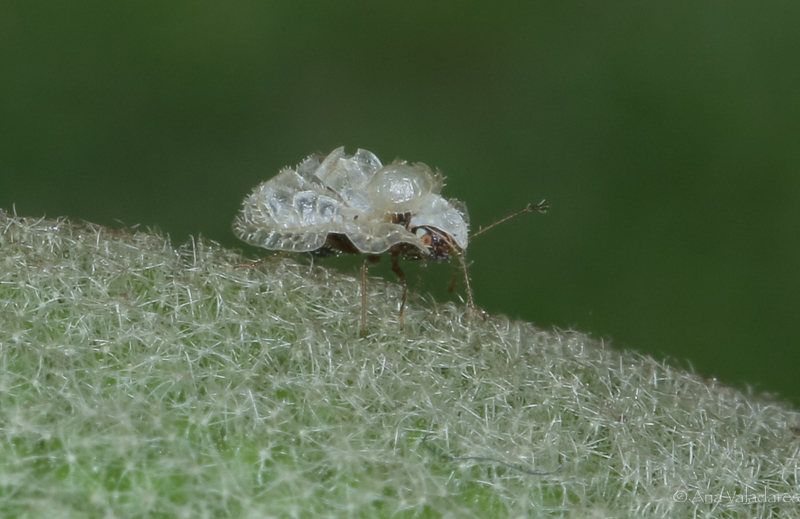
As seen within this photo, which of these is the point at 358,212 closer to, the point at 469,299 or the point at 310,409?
the point at 469,299

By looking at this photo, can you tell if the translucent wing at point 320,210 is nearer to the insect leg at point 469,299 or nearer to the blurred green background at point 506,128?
the insect leg at point 469,299

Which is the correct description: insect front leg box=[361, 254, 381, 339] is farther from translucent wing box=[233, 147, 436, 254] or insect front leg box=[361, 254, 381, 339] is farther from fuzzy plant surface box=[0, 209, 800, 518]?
translucent wing box=[233, 147, 436, 254]

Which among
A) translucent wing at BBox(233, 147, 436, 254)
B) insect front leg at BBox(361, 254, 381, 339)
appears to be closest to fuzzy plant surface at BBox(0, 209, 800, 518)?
insect front leg at BBox(361, 254, 381, 339)

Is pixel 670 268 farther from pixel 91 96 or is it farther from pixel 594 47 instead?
pixel 91 96

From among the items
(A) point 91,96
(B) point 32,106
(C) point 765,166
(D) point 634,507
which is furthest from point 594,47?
(D) point 634,507

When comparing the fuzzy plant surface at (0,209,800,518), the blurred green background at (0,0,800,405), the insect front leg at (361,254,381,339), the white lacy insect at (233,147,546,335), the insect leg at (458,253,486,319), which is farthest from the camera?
the blurred green background at (0,0,800,405)

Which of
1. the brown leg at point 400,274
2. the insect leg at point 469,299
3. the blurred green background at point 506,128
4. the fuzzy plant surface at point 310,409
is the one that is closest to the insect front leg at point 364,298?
the fuzzy plant surface at point 310,409

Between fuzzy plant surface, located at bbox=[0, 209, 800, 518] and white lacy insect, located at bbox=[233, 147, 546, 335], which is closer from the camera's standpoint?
fuzzy plant surface, located at bbox=[0, 209, 800, 518]
